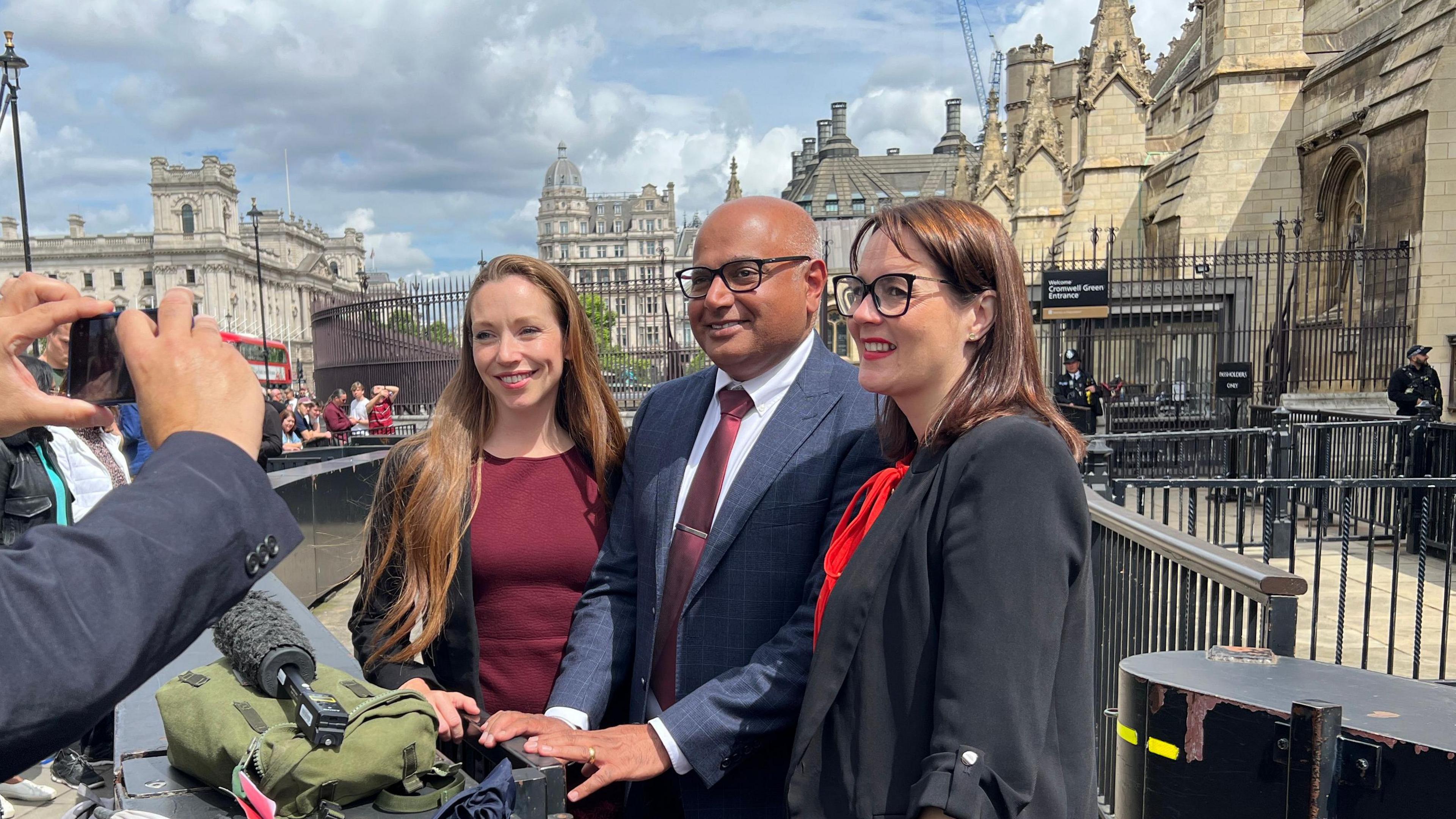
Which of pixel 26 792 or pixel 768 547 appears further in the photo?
pixel 26 792

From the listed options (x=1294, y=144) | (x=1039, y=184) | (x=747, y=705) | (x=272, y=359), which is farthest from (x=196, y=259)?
(x=747, y=705)

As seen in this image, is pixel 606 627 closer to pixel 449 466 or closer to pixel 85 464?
pixel 449 466

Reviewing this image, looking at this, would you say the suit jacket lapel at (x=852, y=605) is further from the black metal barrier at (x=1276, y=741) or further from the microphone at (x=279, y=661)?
the black metal barrier at (x=1276, y=741)

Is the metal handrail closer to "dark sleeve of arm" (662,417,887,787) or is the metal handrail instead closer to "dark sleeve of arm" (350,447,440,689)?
"dark sleeve of arm" (662,417,887,787)

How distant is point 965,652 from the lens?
63.2 inches

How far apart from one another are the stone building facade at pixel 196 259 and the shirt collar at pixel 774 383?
85.2 metres

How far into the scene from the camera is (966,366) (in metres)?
1.93

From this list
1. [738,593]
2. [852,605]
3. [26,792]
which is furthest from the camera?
[26,792]

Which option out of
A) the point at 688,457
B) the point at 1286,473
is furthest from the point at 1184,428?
the point at 688,457

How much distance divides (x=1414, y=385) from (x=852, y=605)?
14.2 m

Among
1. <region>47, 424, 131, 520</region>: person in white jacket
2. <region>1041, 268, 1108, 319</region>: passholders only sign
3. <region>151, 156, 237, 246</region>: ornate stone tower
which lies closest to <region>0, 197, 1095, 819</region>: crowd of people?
<region>47, 424, 131, 520</region>: person in white jacket

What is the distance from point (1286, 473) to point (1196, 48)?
134ft

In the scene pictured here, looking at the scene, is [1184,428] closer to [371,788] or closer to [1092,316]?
[1092,316]

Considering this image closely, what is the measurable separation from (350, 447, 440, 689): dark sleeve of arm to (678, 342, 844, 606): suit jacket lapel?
780 millimetres
